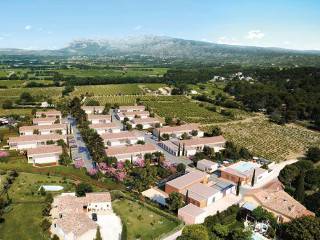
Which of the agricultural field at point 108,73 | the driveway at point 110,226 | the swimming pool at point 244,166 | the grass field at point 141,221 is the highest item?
the swimming pool at point 244,166

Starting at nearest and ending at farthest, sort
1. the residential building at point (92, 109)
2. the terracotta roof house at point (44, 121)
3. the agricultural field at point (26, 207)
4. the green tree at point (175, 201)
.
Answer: the agricultural field at point (26, 207)
the green tree at point (175, 201)
the terracotta roof house at point (44, 121)
the residential building at point (92, 109)

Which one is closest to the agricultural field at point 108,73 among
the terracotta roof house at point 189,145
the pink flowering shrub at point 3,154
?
the terracotta roof house at point 189,145

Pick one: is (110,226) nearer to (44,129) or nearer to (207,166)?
(207,166)

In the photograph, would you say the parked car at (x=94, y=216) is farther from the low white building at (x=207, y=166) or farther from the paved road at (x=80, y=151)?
the low white building at (x=207, y=166)

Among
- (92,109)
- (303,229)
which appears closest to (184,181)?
(303,229)

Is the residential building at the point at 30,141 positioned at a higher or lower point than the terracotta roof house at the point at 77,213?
lower
